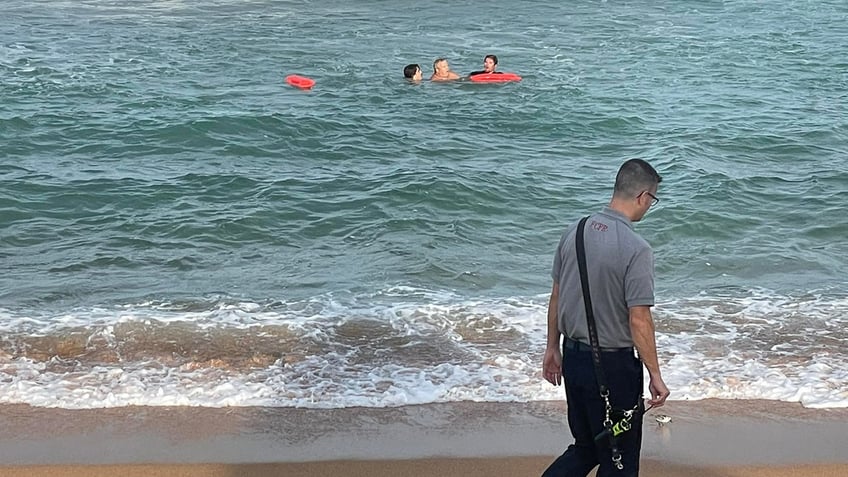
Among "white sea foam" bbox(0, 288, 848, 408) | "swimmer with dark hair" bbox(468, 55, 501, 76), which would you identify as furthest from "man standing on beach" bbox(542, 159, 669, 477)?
"swimmer with dark hair" bbox(468, 55, 501, 76)

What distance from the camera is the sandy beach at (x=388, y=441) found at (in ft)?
21.0

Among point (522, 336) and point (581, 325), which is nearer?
point (581, 325)

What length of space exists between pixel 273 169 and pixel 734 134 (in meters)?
7.03

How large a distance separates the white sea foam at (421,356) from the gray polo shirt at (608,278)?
8.67 ft

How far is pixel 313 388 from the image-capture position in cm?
777

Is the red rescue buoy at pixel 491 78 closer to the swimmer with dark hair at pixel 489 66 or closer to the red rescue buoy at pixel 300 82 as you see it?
the swimmer with dark hair at pixel 489 66

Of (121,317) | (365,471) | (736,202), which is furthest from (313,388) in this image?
(736,202)

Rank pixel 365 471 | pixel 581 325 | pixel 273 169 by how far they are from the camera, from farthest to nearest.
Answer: pixel 273 169 → pixel 365 471 → pixel 581 325

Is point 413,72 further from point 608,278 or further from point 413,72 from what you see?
point 608,278

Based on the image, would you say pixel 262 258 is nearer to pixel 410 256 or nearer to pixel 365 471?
pixel 410 256

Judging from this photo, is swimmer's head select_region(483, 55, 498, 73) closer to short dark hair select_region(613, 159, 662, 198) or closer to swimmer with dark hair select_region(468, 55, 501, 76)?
swimmer with dark hair select_region(468, 55, 501, 76)

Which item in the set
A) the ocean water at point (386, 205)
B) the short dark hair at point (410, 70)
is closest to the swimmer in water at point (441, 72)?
the ocean water at point (386, 205)

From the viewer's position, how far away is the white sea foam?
7.62 metres

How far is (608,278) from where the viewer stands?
4914 mm
